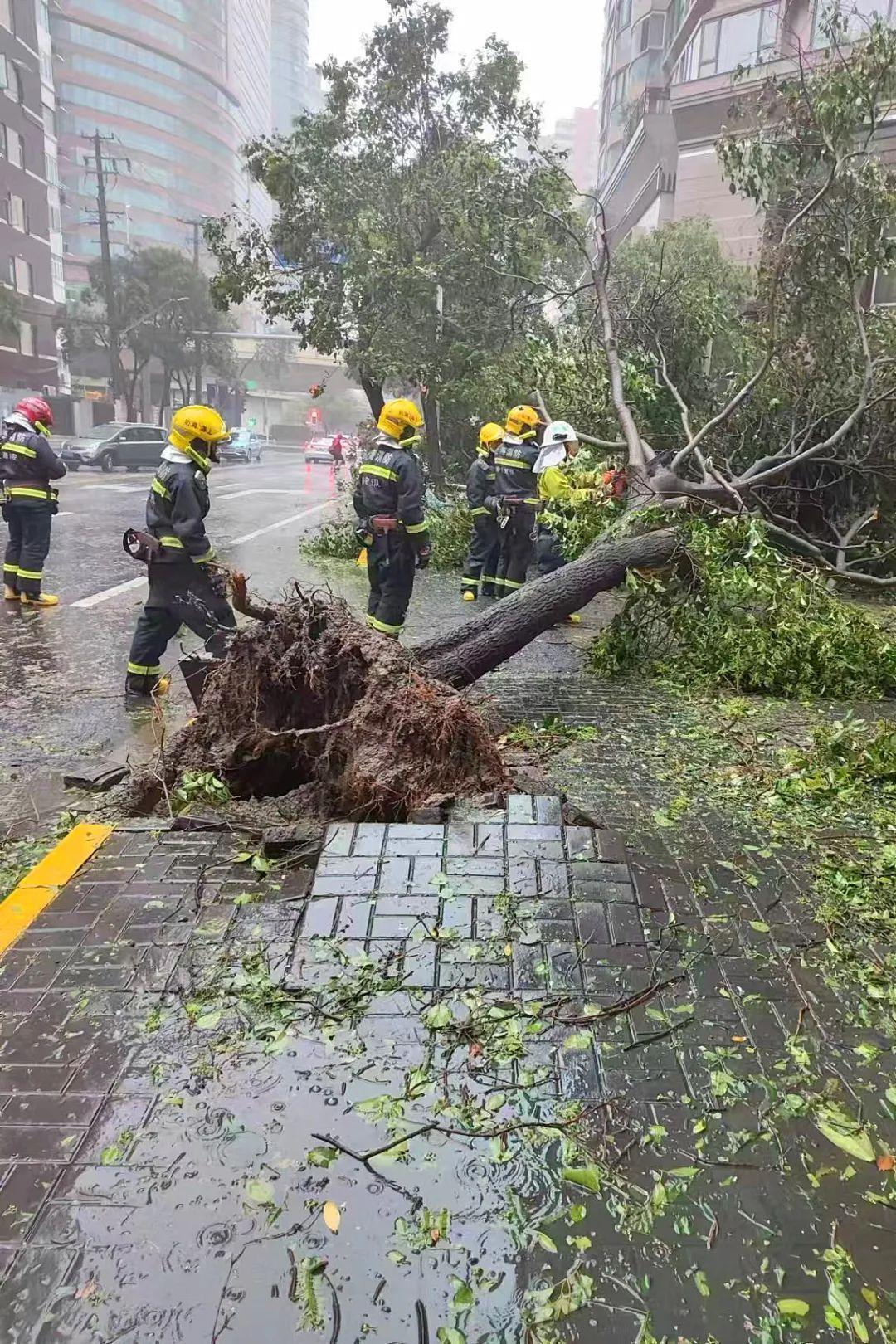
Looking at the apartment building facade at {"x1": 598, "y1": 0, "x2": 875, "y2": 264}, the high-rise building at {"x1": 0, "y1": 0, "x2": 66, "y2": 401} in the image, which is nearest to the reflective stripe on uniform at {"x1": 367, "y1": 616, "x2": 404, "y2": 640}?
the apartment building facade at {"x1": 598, "y1": 0, "x2": 875, "y2": 264}

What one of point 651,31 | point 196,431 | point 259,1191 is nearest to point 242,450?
point 651,31

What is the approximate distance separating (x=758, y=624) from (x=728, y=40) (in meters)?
35.2

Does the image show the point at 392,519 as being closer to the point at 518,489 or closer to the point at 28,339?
the point at 518,489

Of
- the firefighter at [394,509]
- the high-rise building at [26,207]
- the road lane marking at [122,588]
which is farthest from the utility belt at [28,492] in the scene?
the high-rise building at [26,207]

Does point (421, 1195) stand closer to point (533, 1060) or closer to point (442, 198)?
point (533, 1060)

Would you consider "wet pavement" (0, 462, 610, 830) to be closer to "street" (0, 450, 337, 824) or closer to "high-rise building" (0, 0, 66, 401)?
"street" (0, 450, 337, 824)

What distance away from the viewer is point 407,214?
1303 centimetres

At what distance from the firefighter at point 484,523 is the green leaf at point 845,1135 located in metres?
7.63

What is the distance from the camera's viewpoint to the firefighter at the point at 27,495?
8.80 m

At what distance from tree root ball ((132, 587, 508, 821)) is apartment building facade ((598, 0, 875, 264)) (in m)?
22.3

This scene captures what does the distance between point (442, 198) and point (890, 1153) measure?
513 inches

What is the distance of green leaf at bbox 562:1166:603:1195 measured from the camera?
2.15 m

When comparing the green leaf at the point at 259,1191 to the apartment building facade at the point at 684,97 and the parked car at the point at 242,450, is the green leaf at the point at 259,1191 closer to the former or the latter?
the apartment building facade at the point at 684,97

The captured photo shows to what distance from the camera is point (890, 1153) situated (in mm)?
2264
